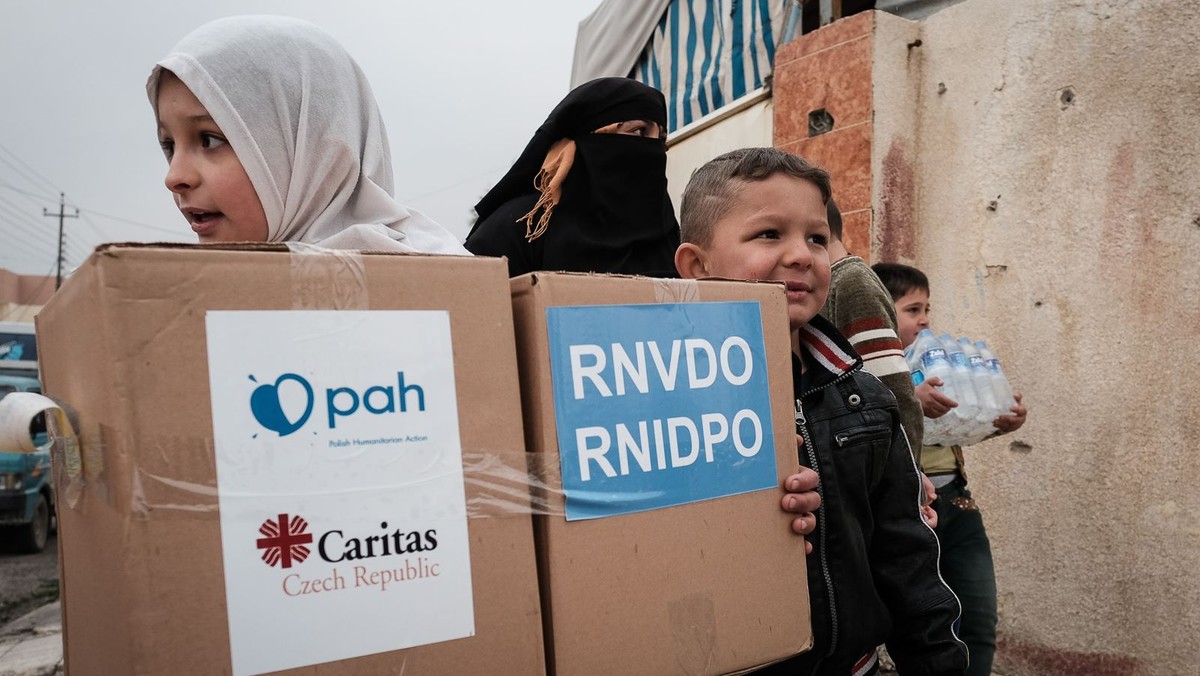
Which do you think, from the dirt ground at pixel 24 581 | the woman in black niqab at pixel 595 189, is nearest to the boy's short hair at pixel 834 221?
the woman in black niqab at pixel 595 189

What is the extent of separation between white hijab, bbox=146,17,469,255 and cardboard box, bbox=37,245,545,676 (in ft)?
1.62

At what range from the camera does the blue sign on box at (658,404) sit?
0.90 metres

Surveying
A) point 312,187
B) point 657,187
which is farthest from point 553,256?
point 312,187

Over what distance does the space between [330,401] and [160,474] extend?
0.15 metres

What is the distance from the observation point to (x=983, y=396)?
108 inches

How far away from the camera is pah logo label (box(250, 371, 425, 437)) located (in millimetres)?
762

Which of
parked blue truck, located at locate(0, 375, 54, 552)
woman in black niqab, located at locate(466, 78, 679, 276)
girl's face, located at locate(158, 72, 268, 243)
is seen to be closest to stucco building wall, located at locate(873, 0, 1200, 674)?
woman in black niqab, located at locate(466, 78, 679, 276)

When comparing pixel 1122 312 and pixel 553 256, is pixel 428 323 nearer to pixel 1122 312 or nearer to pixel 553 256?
pixel 553 256

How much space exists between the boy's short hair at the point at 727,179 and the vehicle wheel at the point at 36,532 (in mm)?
8483

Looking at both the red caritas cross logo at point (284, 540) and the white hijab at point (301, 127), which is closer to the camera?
the red caritas cross logo at point (284, 540)

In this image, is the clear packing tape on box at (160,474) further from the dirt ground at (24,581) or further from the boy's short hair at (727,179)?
the dirt ground at (24,581)

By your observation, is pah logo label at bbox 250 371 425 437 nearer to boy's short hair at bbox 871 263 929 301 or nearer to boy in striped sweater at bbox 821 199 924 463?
boy in striped sweater at bbox 821 199 924 463

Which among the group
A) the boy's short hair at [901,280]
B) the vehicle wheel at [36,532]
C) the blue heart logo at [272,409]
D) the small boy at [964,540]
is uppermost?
the boy's short hair at [901,280]

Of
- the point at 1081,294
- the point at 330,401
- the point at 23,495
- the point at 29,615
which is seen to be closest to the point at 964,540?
the point at 1081,294
